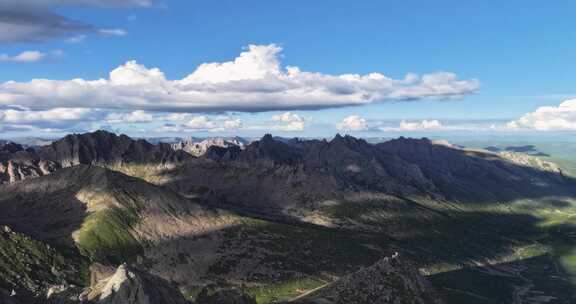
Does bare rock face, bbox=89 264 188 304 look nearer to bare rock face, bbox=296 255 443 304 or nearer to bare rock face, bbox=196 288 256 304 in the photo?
bare rock face, bbox=196 288 256 304

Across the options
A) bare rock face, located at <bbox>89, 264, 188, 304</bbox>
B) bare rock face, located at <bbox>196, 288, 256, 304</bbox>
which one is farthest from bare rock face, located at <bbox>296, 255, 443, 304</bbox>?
bare rock face, located at <bbox>89, 264, 188, 304</bbox>

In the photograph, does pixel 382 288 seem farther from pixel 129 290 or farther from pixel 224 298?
pixel 129 290

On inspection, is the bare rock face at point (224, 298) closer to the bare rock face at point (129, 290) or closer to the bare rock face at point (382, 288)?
the bare rock face at point (382, 288)

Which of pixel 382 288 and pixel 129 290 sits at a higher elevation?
pixel 129 290

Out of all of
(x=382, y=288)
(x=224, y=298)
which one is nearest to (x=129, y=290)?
(x=224, y=298)

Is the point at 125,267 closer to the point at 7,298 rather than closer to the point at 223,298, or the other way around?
the point at 7,298

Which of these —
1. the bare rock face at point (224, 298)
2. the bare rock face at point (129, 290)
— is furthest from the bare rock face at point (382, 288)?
the bare rock face at point (129, 290)
